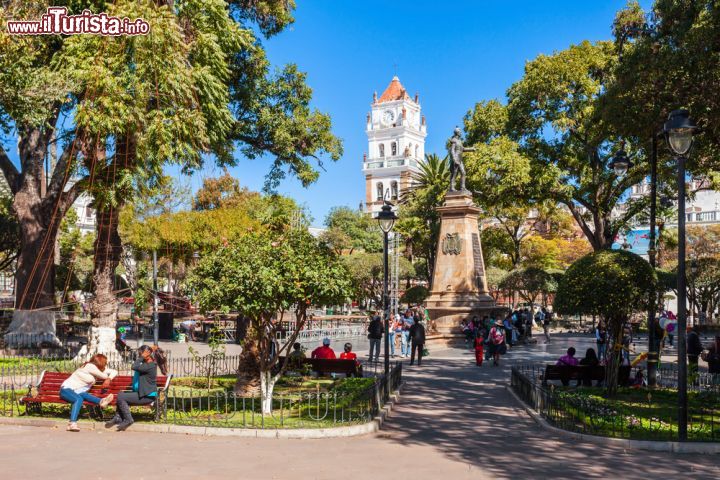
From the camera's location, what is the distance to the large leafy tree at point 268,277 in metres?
9.64

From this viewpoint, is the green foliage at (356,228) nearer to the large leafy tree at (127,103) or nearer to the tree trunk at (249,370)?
the large leafy tree at (127,103)

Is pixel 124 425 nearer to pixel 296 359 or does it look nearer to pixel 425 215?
pixel 296 359

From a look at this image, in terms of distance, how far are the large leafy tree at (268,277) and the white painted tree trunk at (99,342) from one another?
26.7ft

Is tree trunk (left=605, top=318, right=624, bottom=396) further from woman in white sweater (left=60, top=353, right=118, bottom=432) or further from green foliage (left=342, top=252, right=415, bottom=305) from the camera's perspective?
green foliage (left=342, top=252, right=415, bottom=305)

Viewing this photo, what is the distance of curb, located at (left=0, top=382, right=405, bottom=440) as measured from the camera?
9.32 metres

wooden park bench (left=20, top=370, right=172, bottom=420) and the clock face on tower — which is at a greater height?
the clock face on tower

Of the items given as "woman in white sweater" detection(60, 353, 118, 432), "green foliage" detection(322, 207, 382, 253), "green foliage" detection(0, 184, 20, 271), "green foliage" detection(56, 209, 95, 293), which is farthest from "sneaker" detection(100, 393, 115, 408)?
"green foliage" detection(322, 207, 382, 253)

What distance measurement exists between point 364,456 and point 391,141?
109 m

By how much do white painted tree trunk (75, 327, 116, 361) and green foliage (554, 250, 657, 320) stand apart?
1106 cm

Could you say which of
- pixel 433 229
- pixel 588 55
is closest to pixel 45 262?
pixel 588 55

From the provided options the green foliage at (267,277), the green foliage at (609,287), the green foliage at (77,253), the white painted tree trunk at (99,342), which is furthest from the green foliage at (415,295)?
the green foliage at (267,277)

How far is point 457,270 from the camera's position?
2672 cm

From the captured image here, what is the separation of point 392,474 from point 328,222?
2726 inches

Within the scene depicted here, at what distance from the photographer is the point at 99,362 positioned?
10320 mm
